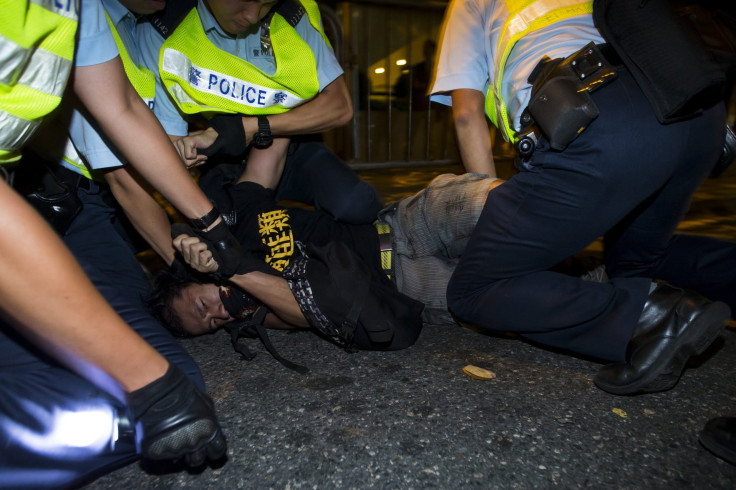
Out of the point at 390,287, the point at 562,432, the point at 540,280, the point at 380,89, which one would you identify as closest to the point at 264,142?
the point at 390,287

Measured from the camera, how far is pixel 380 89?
5766 millimetres

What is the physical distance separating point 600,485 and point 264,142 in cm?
151

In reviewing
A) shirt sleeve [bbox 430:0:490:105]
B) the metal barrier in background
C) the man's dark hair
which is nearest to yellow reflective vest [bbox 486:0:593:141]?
shirt sleeve [bbox 430:0:490:105]

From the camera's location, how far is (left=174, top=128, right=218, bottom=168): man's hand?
1608mm

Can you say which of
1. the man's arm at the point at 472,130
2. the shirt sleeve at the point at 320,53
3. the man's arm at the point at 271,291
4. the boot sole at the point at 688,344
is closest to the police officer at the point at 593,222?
the boot sole at the point at 688,344

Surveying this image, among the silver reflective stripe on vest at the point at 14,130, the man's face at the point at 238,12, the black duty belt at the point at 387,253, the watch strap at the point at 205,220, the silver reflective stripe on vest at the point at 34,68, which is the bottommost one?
the black duty belt at the point at 387,253

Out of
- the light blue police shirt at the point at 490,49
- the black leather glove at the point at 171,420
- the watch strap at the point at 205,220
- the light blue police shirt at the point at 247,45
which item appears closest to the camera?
the black leather glove at the point at 171,420

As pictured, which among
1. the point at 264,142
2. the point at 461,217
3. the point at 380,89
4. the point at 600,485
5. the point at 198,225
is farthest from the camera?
the point at 380,89

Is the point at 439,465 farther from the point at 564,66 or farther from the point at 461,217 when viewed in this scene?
the point at 564,66

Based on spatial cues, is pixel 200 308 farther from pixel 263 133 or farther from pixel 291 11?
pixel 291 11

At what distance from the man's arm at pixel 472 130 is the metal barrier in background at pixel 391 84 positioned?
394 cm

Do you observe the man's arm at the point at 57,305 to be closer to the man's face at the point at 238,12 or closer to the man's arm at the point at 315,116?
the man's face at the point at 238,12

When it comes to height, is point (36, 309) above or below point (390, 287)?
above

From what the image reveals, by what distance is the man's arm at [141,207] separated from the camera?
5.39 feet
